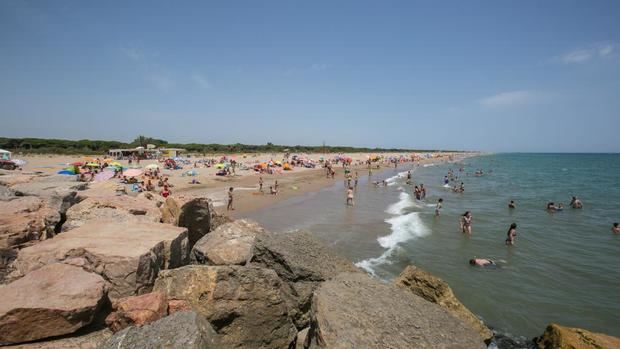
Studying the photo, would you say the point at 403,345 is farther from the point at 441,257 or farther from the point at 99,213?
the point at 441,257

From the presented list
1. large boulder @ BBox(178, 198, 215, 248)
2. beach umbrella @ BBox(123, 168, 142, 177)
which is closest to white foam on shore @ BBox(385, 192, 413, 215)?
large boulder @ BBox(178, 198, 215, 248)

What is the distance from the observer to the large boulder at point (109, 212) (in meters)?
5.81

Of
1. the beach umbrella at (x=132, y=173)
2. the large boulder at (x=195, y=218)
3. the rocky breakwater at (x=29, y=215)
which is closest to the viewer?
the rocky breakwater at (x=29, y=215)

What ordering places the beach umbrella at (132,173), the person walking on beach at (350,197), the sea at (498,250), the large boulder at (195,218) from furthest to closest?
the beach umbrella at (132,173), the person walking on beach at (350,197), the sea at (498,250), the large boulder at (195,218)

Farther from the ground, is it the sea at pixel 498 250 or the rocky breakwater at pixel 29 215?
the rocky breakwater at pixel 29 215

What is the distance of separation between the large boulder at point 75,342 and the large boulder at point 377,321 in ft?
6.90

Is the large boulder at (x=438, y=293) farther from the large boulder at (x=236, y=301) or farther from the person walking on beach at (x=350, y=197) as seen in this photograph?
the person walking on beach at (x=350, y=197)

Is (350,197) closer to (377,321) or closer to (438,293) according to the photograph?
(438,293)

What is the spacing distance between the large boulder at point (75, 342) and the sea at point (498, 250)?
23.0 feet

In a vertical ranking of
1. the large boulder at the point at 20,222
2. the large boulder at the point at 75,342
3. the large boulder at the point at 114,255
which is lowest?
the large boulder at the point at 75,342

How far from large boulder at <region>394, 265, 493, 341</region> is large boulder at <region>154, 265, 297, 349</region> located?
334 centimetres

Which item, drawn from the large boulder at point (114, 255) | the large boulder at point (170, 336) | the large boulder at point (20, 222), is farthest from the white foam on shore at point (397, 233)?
the large boulder at point (20, 222)

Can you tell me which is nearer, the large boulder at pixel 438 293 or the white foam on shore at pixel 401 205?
the large boulder at pixel 438 293

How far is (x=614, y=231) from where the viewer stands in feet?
56.1
